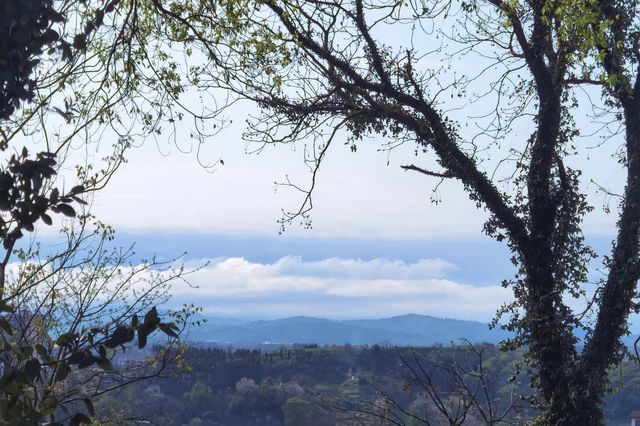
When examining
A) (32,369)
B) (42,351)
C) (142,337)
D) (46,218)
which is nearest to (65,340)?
(42,351)

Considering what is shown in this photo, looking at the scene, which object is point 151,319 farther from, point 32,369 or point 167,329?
point 32,369

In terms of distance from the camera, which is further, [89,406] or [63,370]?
[89,406]

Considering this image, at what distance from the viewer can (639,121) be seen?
1100 centimetres

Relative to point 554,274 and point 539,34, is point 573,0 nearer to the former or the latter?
point 539,34

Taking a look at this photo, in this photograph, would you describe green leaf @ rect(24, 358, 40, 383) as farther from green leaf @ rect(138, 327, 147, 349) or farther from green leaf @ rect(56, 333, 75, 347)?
green leaf @ rect(138, 327, 147, 349)

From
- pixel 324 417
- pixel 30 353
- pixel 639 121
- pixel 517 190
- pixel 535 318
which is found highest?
pixel 639 121

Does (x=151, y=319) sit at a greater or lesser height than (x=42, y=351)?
greater

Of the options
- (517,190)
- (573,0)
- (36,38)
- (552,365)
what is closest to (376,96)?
(517,190)

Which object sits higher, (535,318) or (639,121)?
(639,121)

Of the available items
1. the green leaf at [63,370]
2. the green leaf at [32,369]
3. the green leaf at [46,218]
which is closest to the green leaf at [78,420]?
the green leaf at [63,370]

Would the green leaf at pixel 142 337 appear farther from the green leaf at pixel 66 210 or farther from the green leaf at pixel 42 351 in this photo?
the green leaf at pixel 66 210

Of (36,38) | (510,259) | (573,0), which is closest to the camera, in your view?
(36,38)

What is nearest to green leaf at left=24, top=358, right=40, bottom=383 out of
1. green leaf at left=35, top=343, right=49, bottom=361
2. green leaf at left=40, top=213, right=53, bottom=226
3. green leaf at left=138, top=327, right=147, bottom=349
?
green leaf at left=35, top=343, right=49, bottom=361

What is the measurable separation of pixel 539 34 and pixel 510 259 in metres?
3.12
